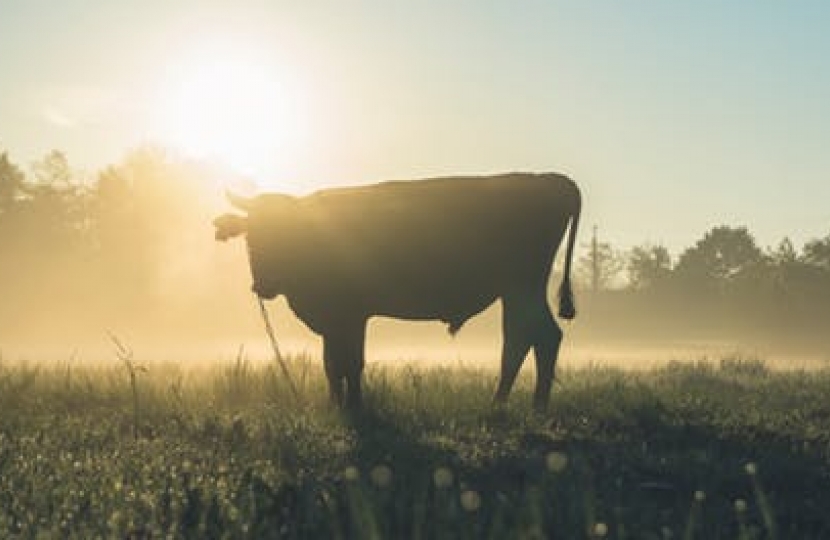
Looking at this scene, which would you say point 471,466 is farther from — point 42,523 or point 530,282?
point 530,282

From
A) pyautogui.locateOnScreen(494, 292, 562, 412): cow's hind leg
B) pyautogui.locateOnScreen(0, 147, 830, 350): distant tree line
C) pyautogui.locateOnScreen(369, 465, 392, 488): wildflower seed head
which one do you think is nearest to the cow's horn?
pyautogui.locateOnScreen(494, 292, 562, 412): cow's hind leg

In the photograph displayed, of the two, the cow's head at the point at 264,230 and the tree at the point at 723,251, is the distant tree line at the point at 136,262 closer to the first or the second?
the tree at the point at 723,251

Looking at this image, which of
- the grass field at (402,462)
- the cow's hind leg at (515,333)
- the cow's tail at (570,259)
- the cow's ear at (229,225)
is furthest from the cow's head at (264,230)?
the cow's tail at (570,259)

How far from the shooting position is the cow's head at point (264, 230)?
41.8 feet

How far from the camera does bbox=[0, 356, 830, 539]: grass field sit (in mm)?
6172

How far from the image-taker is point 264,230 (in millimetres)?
12812

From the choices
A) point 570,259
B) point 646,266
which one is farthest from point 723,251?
point 570,259

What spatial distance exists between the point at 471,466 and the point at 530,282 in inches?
209

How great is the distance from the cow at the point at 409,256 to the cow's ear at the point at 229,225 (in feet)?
0.04

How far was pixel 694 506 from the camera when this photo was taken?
6.69m

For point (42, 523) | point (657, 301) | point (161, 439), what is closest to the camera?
point (42, 523)

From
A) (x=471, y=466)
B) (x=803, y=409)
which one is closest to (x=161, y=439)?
(x=471, y=466)

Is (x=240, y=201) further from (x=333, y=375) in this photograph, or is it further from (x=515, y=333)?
(x=515, y=333)

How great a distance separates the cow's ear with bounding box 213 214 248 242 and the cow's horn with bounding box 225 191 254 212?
0.12 metres
